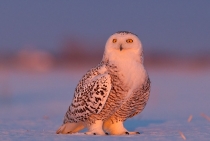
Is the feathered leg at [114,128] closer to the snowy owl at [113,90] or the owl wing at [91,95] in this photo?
the snowy owl at [113,90]

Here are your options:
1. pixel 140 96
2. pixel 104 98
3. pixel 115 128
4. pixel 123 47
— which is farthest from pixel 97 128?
pixel 123 47

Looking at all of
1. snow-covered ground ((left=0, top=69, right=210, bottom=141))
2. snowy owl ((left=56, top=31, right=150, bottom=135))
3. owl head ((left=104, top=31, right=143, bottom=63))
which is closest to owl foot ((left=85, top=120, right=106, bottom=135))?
snowy owl ((left=56, top=31, right=150, bottom=135))

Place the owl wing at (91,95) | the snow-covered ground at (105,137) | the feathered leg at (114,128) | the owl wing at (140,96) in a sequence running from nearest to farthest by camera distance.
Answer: the snow-covered ground at (105,137) < the owl wing at (91,95) < the owl wing at (140,96) < the feathered leg at (114,128)

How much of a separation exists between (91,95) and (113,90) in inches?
9.2

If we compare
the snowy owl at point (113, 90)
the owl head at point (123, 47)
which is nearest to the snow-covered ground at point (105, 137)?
the snowy owl at point (113, 90)

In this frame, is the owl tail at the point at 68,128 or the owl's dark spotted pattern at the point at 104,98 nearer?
the owl's dark spotted pattern at the point at 104,98

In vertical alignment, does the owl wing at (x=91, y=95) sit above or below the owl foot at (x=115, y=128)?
above

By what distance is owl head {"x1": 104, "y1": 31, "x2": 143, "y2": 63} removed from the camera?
244 inches

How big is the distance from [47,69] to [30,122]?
59.0 feet

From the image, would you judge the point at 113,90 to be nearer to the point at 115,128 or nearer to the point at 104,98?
the point at 104,98

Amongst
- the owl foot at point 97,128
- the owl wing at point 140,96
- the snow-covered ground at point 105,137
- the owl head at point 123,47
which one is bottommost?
the snow-covered ground at point 105,137

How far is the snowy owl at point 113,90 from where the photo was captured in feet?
19.7

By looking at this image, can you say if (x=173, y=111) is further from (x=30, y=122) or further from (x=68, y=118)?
(x=68, y=118)

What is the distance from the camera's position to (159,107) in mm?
10273
